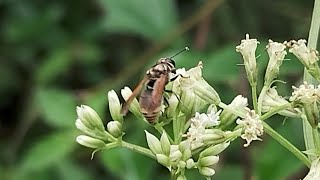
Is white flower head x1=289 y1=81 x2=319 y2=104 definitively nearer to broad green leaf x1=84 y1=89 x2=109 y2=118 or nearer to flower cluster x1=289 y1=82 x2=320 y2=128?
flower cluster x1=289 y1=82 x2=320 y2=128

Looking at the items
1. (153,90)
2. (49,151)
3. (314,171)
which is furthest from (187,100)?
(49,151)

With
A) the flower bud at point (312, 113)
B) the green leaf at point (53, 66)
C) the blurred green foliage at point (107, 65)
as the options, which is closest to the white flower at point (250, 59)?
the flower bud at point (312, 113)

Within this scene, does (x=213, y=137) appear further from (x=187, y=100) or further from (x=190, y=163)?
(x=187, y=100)

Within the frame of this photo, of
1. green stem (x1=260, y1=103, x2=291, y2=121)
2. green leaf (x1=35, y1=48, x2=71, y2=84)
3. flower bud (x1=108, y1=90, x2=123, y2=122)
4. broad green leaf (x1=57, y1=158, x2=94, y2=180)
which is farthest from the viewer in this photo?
green leaf (x1=35, y1=48, x2=71, y2=84)

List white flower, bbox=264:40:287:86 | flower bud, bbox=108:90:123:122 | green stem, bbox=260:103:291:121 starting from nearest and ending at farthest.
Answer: green stem, bbox=260:103:291:121
white flower, bbox=264:40:287:86
flower bud, bbox=108:90:123:122

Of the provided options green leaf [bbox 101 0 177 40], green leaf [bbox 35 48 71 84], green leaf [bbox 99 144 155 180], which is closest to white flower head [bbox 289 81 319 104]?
green leaf [bbox 99 144 155 180]

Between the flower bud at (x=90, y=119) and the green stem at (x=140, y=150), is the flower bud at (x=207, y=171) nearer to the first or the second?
the green stem at (x=140, y=150)
